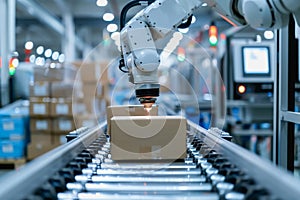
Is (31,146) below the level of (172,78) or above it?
below

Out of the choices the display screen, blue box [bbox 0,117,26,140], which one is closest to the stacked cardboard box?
blue box [bbox 0,117,26,140]

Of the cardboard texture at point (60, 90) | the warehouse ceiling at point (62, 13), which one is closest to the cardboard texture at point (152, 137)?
the cardboard texture at point (60, 90)

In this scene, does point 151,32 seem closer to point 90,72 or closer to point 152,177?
point 152,177

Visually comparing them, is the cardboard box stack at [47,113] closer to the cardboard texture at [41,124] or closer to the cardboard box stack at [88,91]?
the cardboard texture at [41,124]

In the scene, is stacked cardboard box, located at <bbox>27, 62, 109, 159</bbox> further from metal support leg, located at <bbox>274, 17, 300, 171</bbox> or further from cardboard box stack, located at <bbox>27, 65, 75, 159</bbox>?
metal support leg, located at <bbox>274, 17, 300, 171</bbox>

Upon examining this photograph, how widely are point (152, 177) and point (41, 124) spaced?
5175 mm

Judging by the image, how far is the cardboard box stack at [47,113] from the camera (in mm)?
6641

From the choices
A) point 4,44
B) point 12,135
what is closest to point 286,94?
point 12,135

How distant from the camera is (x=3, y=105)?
6.91 metres

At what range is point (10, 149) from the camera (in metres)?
6.36

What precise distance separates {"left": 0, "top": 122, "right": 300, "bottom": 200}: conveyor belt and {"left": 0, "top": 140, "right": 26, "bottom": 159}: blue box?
449cm

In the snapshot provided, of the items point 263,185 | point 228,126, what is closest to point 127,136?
point 263,185

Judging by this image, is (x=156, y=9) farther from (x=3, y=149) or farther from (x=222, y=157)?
(x=3, y=149)

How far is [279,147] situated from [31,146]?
4.62m
